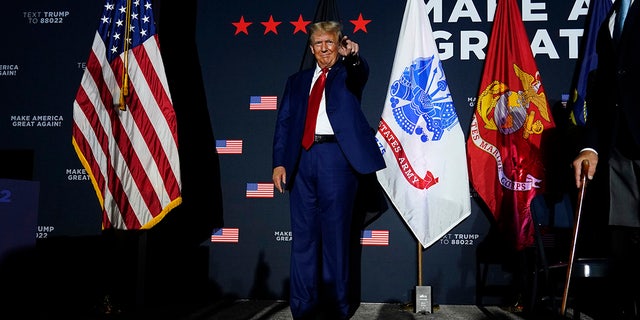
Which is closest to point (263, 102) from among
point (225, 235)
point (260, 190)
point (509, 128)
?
point (260, 190)

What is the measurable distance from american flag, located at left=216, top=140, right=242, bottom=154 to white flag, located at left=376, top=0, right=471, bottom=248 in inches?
41.5

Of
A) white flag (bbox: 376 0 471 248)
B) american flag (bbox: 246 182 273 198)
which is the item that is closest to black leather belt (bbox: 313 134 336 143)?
white flag (bbox: 376 0 471 248)

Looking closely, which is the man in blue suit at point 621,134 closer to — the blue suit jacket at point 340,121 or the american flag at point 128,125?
the blue suit jacket at point 340,121

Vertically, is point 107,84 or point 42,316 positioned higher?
point 107,84

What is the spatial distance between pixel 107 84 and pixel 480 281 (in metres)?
2.80

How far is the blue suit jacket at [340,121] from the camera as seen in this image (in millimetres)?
2768

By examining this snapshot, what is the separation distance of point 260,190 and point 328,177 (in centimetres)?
125

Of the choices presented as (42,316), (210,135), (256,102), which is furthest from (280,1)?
(42,316)

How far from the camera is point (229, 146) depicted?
3990 mm

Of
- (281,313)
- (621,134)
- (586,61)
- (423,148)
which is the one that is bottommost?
(281,313)

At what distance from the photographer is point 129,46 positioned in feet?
11.3

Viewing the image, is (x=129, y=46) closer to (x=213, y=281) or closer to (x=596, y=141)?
(x=213, y=281)

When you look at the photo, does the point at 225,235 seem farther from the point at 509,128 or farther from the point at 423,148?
the point at 509,128

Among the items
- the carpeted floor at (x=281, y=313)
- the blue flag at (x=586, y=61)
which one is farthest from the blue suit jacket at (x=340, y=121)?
the blue flag at (x=586, y=61)
